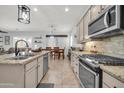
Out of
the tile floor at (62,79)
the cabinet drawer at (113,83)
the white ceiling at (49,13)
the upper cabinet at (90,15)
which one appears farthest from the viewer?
the white ceiling at (49,13)

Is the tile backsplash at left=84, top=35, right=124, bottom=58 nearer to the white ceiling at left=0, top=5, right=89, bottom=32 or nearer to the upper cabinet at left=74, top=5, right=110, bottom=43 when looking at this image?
the upper cabinet at left=74, top=5, right=110, bottom=43

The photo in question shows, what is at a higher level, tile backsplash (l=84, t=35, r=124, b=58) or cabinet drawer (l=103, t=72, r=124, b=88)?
tile backsplash (l=84, t=35, r=124, b=58)

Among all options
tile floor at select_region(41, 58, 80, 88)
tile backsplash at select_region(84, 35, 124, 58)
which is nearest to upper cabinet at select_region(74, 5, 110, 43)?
tile backsplash at select_region(84, 35, 124, 58)

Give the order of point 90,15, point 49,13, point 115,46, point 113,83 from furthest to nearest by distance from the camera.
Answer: point 49,13, point 90,15, point 115,46, point 113,83

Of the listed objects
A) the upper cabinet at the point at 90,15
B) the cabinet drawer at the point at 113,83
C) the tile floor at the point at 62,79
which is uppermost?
the upper cabinet at the point at 90,15

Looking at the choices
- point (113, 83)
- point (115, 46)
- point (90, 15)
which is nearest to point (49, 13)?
point (90, 15)

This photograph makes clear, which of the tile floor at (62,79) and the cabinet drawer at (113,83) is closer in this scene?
the cabinet drawer at (113,83)

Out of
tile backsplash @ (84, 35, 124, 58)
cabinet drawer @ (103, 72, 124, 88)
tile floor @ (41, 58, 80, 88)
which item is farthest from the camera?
tile floor @ (41, 58, 80, 88)

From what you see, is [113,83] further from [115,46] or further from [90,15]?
[90,15]

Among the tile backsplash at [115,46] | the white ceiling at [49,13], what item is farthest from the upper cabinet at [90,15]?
the tile backsplash at [115,46]

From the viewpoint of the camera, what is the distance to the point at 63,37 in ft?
42.3

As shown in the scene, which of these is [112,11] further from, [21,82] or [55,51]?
[55,51]

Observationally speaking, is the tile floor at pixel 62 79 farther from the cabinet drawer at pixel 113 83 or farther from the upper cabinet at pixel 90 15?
the cabinet drawer at pixel 113 83
